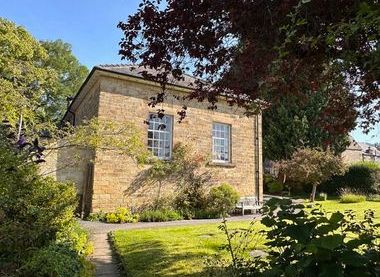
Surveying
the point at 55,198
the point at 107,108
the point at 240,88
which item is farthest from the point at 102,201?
the point at 240,88

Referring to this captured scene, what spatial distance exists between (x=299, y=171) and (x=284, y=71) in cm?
1720

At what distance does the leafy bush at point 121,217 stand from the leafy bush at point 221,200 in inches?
131

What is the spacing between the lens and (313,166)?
67.8ft

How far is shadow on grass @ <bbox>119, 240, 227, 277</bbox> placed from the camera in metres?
5.71

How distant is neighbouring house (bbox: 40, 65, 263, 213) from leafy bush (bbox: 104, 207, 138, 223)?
50 centimetres

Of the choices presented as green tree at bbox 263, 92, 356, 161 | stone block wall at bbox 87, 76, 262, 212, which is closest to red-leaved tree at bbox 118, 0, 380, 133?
stone block wall at bbox 87, 76, 262, 212

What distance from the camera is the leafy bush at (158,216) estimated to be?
523 inches

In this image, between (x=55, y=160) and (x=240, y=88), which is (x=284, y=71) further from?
(x=55, y=160)

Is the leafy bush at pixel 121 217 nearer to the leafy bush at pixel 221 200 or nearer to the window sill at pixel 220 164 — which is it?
the leafy bush at pixel 221 200

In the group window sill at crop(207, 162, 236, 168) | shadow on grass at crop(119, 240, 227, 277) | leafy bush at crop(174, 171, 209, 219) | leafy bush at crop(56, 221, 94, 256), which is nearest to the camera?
shadow on grass at crop(119, 240, 227, 277)

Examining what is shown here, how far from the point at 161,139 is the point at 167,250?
8.20 metres

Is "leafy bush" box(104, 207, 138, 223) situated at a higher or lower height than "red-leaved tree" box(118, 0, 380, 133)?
lower

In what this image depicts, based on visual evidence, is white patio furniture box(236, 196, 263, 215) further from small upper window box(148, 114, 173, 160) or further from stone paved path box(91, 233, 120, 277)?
stone paved path box(91, 233, 120, 277)

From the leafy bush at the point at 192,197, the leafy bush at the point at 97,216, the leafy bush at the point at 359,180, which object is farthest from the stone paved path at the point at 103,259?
the leafy bush at the point at 359,180
